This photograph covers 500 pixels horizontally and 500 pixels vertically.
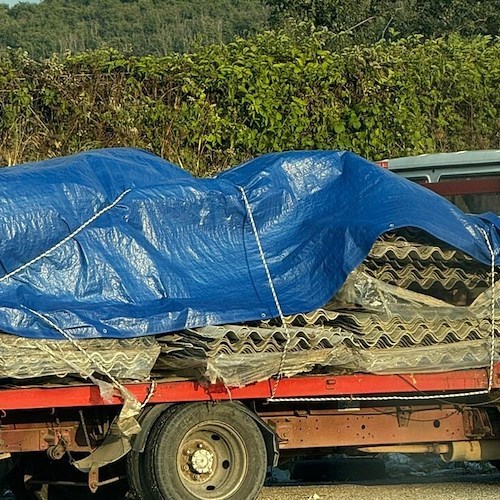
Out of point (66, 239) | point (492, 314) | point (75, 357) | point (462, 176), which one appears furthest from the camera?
point (462, 176)

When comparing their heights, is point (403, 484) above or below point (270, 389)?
below

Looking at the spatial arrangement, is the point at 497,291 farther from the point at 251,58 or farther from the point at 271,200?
the point at 251,58

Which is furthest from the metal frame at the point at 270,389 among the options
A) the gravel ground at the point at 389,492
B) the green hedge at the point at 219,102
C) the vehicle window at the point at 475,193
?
the green hedge at the point at 219,102

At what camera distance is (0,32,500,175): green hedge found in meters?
12.8

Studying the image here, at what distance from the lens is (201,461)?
23.5ft

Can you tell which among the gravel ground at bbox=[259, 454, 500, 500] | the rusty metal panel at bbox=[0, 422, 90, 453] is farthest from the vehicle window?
the rusty metal panel at bbox=[0, 422, 90, 453]

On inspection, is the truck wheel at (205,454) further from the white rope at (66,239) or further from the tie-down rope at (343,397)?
the white rope at (66,239)

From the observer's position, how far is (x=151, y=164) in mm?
7773

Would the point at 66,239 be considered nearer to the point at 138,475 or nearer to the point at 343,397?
the point at 138,475

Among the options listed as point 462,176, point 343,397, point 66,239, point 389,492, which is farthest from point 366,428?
point 462,176

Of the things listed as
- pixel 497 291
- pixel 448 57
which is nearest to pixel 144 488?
pixel 497 291

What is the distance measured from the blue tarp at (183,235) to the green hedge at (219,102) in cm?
528

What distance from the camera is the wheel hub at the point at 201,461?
7.16 metres

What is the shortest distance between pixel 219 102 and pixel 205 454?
6.76 m
